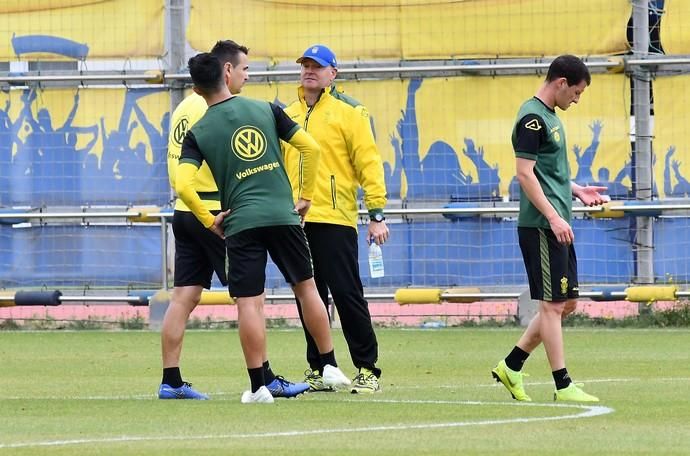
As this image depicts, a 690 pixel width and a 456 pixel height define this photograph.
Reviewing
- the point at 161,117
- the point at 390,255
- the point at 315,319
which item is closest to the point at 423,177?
the point at 390,255

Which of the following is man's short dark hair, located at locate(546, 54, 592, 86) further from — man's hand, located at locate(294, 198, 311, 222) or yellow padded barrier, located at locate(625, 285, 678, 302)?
yellow padded barrier, located at locate(625, 285, 678, 302)

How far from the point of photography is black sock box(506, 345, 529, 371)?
938cm

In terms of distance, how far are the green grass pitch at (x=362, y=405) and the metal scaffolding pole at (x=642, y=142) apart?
4.83 ft

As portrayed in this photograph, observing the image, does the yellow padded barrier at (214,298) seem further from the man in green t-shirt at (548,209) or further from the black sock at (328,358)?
the man in green t-shirt at (548,209)

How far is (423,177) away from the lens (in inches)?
647

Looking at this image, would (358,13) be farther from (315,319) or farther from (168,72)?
(315,319)

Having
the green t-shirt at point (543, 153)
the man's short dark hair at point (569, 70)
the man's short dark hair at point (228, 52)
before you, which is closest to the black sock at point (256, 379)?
the green t-shirt at point (543, 153)

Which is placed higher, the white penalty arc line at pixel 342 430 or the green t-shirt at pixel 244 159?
the green t-shirt at pixel 244 159

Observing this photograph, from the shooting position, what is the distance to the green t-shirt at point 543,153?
9.19 m

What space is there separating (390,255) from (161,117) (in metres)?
2.63

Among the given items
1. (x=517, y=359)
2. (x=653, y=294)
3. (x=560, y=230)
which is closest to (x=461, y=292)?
(x=653, y=294)

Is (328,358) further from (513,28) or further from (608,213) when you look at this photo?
(513,28)

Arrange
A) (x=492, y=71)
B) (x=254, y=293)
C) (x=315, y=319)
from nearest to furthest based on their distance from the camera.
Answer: (x=254, y=293) → (x=315, y=319) → (x=492, y=71)

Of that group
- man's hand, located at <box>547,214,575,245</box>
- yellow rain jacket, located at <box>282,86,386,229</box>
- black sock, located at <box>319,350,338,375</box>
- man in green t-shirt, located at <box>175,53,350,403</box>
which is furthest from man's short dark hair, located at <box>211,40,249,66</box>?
man's hand, located at <box>547,214,575,245</box>
